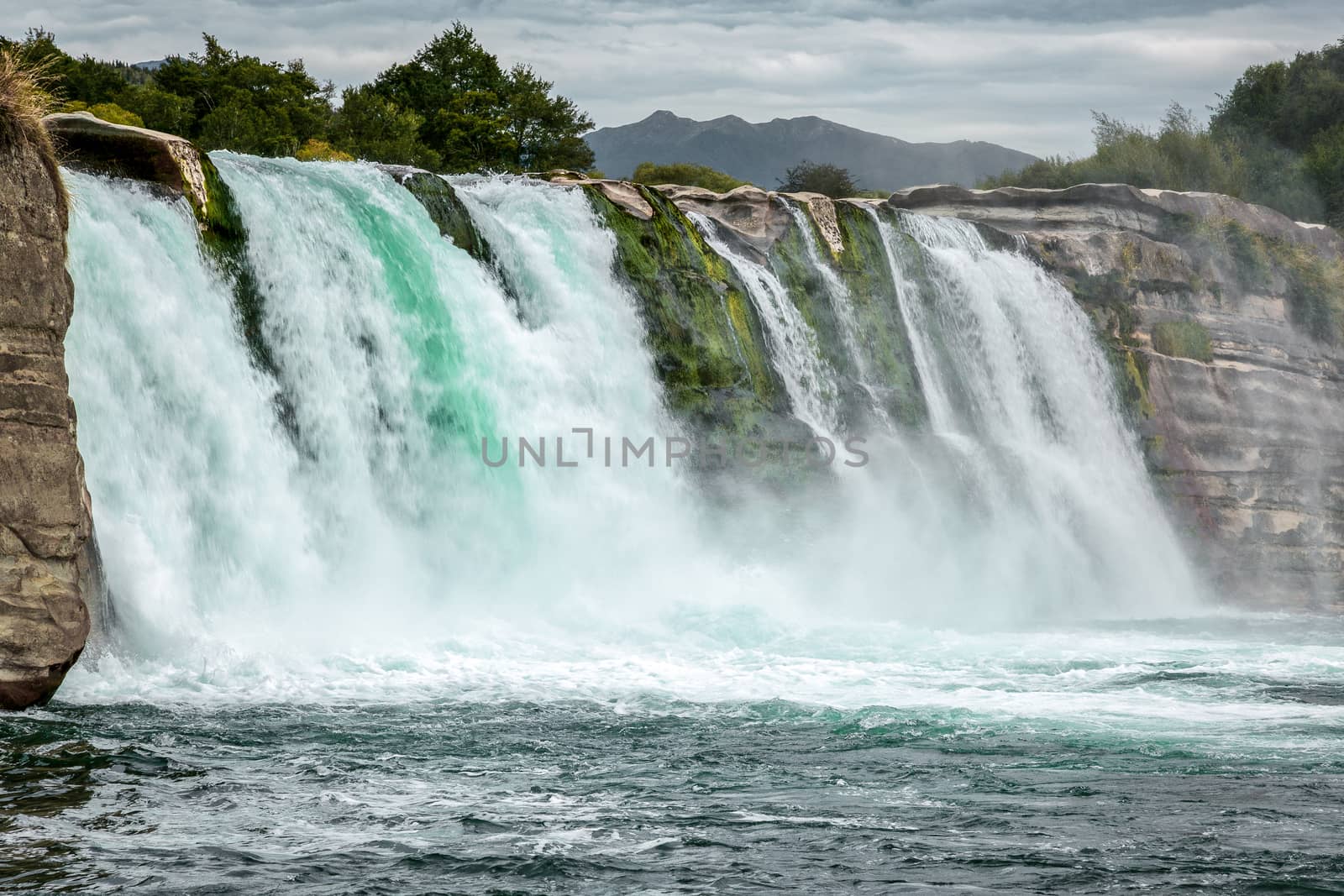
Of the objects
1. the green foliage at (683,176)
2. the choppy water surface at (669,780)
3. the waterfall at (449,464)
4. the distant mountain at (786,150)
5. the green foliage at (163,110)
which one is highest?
the distant mountain at (786,150)

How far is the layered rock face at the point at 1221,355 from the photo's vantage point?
2711cm

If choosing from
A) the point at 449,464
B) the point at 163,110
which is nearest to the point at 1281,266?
the point at 449,464

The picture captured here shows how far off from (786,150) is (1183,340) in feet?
305

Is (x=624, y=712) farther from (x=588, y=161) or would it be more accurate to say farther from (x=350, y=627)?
(x=588, y=161)

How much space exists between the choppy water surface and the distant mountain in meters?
91.5

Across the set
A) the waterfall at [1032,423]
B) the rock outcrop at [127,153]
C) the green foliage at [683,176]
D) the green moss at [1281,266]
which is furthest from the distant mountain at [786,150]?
the rock outcrop at [127,153]

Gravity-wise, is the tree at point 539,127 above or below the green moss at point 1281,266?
above

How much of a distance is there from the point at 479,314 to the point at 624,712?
7260mm

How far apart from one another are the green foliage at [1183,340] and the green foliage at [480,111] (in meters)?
21.2

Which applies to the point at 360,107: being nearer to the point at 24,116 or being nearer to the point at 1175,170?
the point at 1175,170

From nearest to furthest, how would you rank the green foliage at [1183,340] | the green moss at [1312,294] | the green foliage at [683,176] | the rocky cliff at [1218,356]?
the rocky cliff at [1218,356] < the green foliage at [1183,340] < the green moss at [1312,294] < the green foliage at [683,176]

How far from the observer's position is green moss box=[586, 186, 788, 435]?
64.2ft

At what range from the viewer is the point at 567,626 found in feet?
50.3

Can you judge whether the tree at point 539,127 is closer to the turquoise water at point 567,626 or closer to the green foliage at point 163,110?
the green foliage at point 163,110
